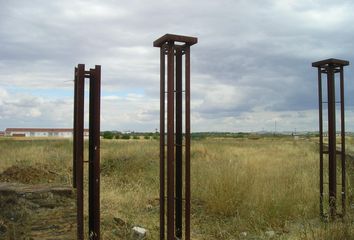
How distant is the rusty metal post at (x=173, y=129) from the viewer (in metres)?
5.51

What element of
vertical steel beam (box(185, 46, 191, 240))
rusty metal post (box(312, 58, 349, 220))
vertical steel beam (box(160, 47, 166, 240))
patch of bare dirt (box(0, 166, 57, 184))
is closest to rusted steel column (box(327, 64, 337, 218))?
rusty metal post (box(312, 58, 349, 220))

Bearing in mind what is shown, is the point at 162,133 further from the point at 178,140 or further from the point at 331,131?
the point at 331,131

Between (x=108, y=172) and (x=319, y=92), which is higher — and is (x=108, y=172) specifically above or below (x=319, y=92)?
below

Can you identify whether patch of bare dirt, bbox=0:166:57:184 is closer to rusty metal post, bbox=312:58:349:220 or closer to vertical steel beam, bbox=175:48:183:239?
vertical steel beam, bbox=175:48:183:239

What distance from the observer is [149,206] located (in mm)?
9445

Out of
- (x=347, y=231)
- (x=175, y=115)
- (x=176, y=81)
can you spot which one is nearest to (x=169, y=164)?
(x=175, y=115)

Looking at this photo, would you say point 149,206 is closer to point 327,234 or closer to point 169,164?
point 169,164

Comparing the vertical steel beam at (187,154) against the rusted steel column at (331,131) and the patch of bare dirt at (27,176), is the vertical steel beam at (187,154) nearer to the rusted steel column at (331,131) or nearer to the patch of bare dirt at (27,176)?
the rusted steel column at (331,131)

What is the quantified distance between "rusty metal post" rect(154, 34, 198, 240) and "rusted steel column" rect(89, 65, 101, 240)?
2.93ft

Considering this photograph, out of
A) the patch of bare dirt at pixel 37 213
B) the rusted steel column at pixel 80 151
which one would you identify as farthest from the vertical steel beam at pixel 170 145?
the patch of bare dirt at pixel 37 213

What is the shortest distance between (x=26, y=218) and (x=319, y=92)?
6.00 metres

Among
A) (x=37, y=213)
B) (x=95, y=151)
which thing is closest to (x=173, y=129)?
(x=95, y=151)

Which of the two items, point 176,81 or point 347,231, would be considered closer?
point 347,231

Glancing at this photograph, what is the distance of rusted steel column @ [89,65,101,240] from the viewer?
5.57 m
